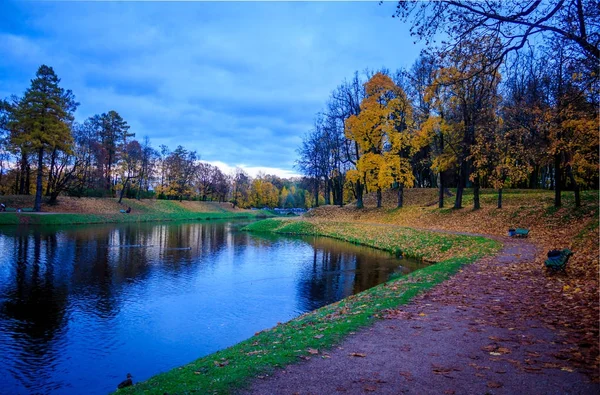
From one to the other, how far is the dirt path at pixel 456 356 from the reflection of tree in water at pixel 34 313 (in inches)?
221

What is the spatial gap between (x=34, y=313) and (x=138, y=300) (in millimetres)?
2721

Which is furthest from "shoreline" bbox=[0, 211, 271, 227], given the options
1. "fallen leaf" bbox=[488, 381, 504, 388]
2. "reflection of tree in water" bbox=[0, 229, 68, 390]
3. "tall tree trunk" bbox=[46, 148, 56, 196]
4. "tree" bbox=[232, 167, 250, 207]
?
"fallen leaf" bbox=[488, 381, 504, 388]

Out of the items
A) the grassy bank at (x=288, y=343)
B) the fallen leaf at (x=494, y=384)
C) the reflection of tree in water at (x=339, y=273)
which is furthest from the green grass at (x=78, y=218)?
the fallen leaf at (x=494, y=384)

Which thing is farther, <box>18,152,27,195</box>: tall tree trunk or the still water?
<box>18,152,27,195</box>: tall tree trunk

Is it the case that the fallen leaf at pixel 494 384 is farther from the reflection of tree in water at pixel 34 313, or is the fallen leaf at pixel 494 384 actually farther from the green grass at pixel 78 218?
the green grass at pixel 78 218

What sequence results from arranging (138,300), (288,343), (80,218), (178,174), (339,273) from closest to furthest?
(288,343) → (138,300) → (339,273) → (80,218) → (178,174)

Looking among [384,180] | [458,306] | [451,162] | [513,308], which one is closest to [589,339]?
[513,308]

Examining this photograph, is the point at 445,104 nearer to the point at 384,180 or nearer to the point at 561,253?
the point at 384,180

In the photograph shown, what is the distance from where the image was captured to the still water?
23.8ft

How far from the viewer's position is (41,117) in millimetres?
37031

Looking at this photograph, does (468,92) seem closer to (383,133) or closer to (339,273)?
(383,133)

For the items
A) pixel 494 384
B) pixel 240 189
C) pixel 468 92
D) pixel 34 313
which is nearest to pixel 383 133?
pixel 468 92

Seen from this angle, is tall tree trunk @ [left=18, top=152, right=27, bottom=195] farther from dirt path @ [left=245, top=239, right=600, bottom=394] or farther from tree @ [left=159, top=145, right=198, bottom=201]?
dirt path @ [left=245, top=239, right=600, bottom=394]

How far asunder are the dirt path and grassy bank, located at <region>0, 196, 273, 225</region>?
37609mm
